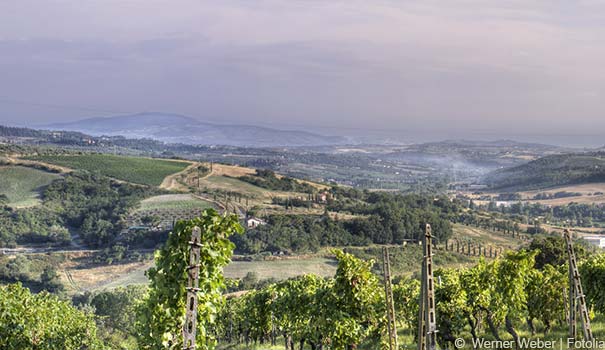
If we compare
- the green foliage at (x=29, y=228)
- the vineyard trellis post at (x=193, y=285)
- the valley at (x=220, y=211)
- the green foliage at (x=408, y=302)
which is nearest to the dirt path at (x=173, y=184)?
the valley at (x=220, y=211)

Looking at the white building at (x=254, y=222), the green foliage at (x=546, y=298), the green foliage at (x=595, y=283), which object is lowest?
the white building at (x=254, y=222)

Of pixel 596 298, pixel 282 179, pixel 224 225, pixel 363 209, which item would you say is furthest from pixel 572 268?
pixel 282 179

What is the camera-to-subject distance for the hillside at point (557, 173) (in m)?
155

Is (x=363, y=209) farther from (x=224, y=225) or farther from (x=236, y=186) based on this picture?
(x=224, y=225)

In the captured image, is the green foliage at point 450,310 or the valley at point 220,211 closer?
the green foliage at point 450,310

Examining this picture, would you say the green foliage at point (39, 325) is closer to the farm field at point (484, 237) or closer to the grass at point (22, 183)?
the farm field at point (484, 237)

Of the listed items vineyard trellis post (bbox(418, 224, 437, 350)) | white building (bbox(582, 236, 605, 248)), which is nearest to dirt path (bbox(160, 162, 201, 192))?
white building (bbox(582, 236, 605, 248))

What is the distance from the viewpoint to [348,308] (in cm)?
1666

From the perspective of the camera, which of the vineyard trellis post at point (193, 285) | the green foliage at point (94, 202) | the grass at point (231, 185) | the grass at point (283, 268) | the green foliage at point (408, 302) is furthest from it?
the grass at point (231, 185)

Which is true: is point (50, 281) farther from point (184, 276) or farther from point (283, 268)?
point (184, 276)

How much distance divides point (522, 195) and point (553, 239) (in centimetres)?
12689

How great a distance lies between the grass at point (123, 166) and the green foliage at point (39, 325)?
89948 mm

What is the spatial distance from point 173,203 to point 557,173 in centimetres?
12620

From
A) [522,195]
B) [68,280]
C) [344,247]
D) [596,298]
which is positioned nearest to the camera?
[596,298]
